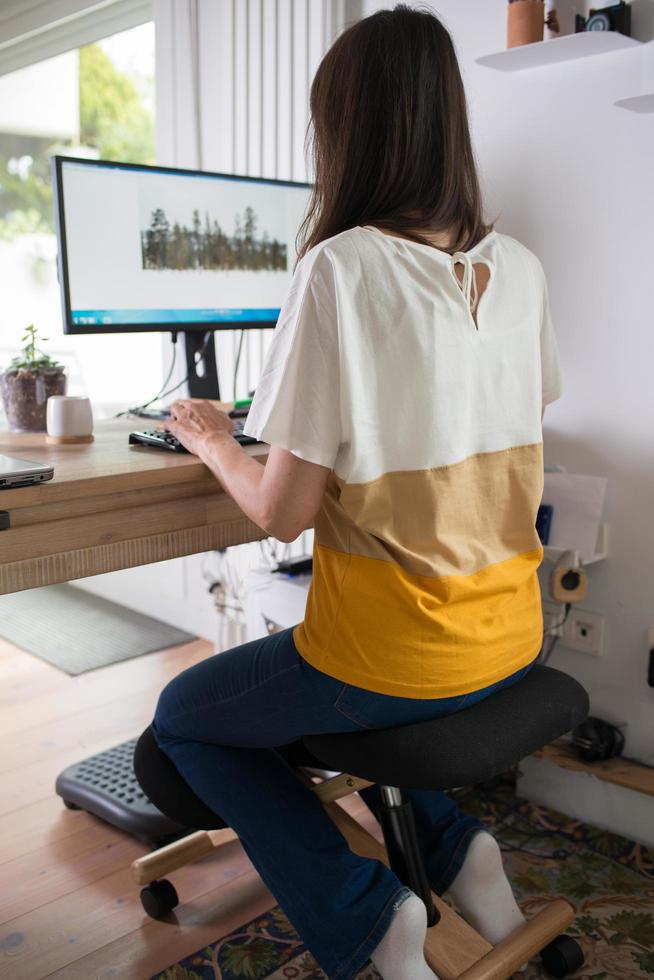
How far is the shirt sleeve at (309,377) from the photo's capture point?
1052 mm

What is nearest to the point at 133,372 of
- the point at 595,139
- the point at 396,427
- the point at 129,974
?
the point at 595,139

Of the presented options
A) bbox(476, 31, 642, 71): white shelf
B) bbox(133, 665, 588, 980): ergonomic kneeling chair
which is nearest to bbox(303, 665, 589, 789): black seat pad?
bbox(133, 665, 588, 980): ergonomic kneeling chair

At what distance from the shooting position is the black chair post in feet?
4.34

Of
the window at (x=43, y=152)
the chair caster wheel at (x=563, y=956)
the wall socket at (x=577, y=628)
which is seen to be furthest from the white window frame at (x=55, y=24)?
the chair caster wheel at (x=563, y=956)

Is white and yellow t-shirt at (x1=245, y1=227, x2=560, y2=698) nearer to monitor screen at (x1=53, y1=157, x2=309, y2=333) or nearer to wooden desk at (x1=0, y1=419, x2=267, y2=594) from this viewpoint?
wooden desk at (x1=0, y1=419, x2=267, y2=594)

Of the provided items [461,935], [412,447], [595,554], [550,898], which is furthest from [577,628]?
[412,447]

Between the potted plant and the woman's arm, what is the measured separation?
40 centimetres

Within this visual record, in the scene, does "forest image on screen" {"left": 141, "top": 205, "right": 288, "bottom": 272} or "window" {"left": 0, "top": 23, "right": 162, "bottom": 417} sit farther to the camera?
"window" {"left": 0, "top": 23, "right": 162, "bottom": 417}

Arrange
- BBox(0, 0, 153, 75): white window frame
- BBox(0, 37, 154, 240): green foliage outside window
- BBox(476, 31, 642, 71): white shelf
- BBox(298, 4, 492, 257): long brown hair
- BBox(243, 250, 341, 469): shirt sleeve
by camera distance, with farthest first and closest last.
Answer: BBox(0, 37, 154, 240): green foliage outside window, BBox(0, 0, 153, 75): white window frame, BBox(476, 31, 642, 71): white shelf, BBox(298, 4, 492, 257): long brown hair, BBox(243, 250, 341, 469): shirt sleeve

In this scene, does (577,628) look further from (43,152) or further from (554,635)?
(43,152)

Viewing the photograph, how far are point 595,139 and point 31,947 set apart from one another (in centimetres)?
172

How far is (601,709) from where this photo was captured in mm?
1973

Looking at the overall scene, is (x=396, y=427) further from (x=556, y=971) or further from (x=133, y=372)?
(x=133, y=372)

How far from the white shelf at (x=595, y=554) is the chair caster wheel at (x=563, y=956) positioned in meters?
0.67
